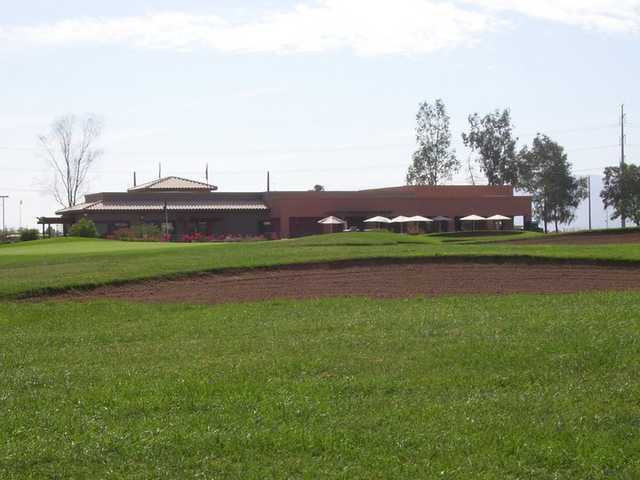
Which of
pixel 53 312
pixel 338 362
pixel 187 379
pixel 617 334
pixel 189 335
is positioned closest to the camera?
pixel 187 379

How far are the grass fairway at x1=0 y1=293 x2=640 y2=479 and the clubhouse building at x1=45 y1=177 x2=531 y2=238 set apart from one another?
5735cm

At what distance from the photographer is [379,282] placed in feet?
68.2

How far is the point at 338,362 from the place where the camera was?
10594 mm

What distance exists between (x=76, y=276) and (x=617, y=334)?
1492 cm

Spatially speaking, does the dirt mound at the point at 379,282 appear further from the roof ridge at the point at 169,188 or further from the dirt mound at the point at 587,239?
the roof ridge at the point at 169,188

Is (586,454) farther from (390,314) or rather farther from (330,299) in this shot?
(330,299)

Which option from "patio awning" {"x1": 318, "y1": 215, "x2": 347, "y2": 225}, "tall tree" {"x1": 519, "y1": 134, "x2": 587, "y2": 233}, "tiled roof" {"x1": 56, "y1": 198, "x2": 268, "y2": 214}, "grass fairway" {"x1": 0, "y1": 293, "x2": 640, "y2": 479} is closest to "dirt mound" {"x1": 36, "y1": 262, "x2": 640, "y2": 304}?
"grass fairway" {"x1": 0, "y1": 293, "x2": 640, "y2": 479}

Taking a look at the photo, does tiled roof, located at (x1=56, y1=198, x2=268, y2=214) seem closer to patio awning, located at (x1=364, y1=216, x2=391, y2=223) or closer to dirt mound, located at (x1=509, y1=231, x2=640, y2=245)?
patio awning, located at (x1=364, y1=216, x2=391, y2=223)

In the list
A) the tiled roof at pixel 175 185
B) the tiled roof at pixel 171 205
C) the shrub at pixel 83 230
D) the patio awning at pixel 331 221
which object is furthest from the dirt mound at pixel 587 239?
the tiled roof at pixel 175 185

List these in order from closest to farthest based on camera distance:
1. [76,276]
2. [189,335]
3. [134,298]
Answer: [189,335], [134,298], [76,276]

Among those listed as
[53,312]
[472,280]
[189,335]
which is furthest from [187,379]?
[472,280]

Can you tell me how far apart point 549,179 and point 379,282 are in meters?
85.2

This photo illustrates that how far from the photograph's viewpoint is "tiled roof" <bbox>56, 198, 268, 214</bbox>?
72250 millimetres

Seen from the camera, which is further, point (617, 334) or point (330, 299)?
point (330, 299)
